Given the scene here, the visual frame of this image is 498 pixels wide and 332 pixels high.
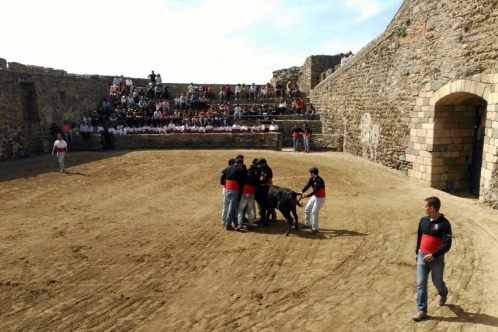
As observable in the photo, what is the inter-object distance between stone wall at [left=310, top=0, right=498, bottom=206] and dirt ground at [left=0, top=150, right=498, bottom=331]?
4.90 ft

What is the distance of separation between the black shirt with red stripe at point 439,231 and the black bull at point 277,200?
11.0ft

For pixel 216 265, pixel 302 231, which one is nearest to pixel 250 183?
pixel 302 231

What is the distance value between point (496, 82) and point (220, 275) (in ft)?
28.7

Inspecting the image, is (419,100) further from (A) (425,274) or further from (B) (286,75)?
(B) (286,75)

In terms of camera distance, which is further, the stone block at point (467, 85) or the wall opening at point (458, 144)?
A: the wall opening at point (458, 144)

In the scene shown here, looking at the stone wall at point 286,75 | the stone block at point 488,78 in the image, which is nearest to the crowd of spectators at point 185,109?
the stone wall at point 286,75

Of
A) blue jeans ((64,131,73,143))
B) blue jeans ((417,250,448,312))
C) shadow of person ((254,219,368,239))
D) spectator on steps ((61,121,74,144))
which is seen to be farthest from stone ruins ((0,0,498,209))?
blue jeans ((417,250,448,312))

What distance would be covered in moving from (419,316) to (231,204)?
4496mm

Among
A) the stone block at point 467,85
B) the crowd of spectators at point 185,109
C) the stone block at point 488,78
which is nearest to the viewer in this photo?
the stone block at point 488,78

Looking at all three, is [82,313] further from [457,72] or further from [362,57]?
[362,57]

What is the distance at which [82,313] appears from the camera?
17.1ft

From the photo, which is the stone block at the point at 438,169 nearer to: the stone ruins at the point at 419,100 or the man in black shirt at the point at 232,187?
the stone ruins at the point at 419,100

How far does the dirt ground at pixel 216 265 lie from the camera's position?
5.12 metres

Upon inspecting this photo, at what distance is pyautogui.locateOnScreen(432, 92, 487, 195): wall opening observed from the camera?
40.2 feet
